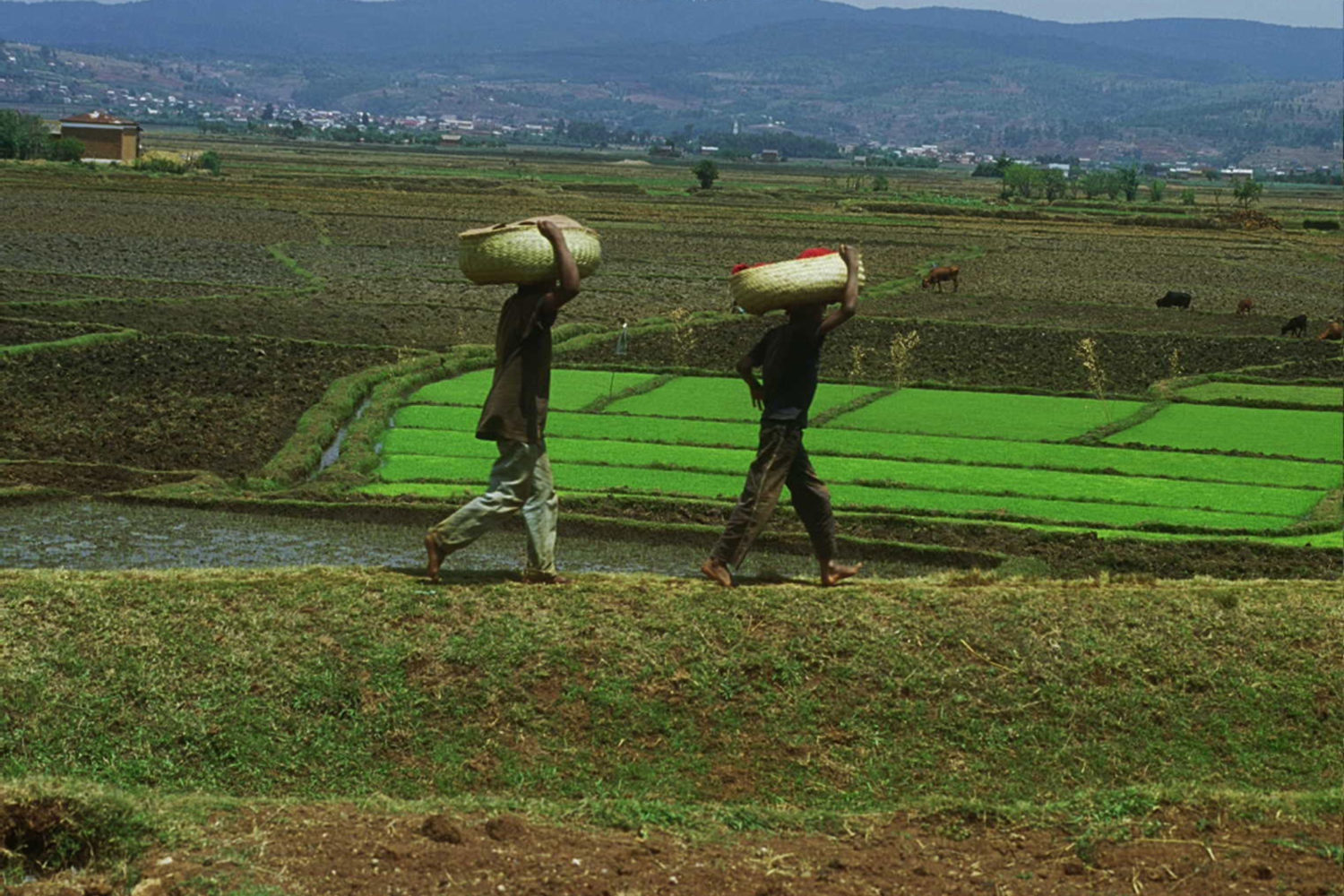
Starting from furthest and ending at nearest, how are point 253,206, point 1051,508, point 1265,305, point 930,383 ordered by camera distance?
1. point 253,206
2. point 1265,305
3. point 930,383
4. point 1051,508

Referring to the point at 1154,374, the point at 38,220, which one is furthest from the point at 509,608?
the point at 38,220

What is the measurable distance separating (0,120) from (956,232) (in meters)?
51.0

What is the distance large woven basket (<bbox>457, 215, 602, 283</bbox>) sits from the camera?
28.3 ft

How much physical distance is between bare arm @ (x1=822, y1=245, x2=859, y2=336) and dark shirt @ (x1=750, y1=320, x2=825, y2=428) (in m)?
0.11

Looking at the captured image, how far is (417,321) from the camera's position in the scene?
2950cm

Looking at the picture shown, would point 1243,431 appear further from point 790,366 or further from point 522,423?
point 522,423

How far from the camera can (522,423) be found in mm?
8625

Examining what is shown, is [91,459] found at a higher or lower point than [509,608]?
lower

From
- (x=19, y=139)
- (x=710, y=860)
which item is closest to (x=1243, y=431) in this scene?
(x=710, y=860)

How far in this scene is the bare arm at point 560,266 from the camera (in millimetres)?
8570

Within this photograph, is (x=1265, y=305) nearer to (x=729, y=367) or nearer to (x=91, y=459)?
(x=729, y=367)

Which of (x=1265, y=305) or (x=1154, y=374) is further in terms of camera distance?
(x=1265, y=305)

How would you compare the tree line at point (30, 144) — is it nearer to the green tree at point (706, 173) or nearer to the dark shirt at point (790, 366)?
the green tree at point (706, 173)

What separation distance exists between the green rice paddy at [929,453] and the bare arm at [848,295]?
6869mm
